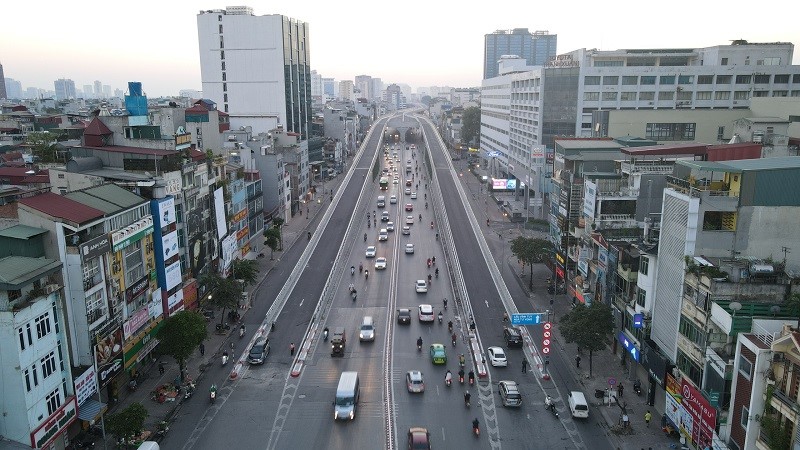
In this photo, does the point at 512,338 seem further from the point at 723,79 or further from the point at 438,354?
the point at 723,79

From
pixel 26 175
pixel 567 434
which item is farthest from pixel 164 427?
pixel 26 175

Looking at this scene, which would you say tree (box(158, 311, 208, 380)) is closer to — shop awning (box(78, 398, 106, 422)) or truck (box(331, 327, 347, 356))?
shop awning (box(78, 398, 106, 422))

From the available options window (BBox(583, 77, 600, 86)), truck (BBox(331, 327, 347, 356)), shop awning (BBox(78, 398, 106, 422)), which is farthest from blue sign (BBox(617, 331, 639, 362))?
window (BBox(583, 77, 600, 86))

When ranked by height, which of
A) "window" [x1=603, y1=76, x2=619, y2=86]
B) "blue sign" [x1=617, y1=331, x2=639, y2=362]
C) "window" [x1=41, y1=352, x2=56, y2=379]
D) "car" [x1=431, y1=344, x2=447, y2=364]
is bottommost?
"car" [x1=431, y1=344, x2=447, y2=364]

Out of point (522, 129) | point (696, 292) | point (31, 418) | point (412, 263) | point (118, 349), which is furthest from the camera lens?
point (522, 129)

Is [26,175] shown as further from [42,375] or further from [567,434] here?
[567,434]

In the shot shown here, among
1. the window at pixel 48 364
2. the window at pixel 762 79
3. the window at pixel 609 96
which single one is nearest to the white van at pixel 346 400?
the window at pixel 48 364

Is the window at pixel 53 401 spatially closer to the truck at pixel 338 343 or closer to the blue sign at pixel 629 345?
the truck at pixel 338 343
